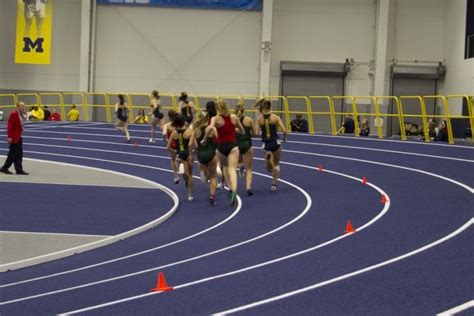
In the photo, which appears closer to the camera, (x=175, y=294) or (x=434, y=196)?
(x=175, y=294)

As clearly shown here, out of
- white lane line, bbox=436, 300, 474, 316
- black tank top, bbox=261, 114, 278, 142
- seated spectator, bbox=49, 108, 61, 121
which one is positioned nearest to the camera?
white lane line, bbox=436, 300, 474, 316

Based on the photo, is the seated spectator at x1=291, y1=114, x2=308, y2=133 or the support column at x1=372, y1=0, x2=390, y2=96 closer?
the seated spectator at x1=291, y1=114, x2=308, y2=133

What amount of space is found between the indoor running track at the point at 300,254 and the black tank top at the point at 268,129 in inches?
47.0

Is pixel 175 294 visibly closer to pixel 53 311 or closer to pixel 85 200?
pixel 53 311

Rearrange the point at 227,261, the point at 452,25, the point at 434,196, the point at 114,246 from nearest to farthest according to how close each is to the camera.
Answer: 1. the point at 227,261
2. the point at 114,246
3. the point at 434,196
4. the point at 452,25

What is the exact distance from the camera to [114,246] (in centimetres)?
1479

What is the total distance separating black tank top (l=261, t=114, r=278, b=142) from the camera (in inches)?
739

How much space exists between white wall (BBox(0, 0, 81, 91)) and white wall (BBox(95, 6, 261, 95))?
125 cm

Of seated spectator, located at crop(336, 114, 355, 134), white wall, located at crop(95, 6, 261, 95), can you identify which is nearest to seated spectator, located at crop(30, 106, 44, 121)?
white wall, located at crop(95, 6, 261, 95)

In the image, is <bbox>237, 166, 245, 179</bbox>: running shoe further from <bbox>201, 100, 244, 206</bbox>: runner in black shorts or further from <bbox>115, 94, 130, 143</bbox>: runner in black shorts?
<bbox>115, 94, 130, 143</bbox>: runner in black shorts

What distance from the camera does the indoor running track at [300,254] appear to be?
926 cm

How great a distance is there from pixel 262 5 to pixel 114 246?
28594 mm

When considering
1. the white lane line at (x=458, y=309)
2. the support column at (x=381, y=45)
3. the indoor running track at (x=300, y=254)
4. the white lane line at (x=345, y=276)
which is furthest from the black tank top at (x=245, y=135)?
Result: the support column at (x=381, y=45)

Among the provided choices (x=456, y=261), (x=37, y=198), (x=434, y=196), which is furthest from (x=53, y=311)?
(x=37, y=198)
